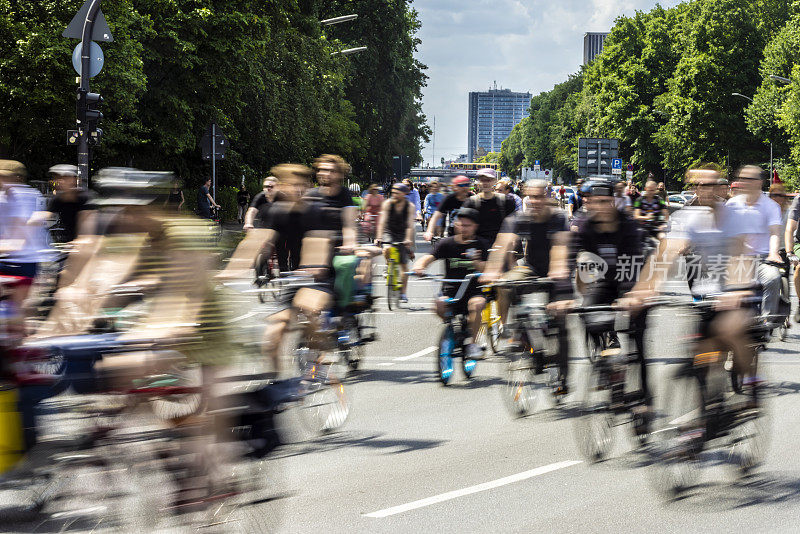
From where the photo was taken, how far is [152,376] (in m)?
4.60

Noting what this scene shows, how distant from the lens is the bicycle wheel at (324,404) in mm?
7164

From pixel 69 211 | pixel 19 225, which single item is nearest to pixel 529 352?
pixel 19 225

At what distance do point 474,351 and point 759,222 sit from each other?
10.4 ft

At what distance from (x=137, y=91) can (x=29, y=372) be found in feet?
80.1

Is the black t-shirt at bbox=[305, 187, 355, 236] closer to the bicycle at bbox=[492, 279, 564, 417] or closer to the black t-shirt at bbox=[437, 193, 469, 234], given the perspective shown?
the bicycle at bbox=[492, 279, 564, 417]

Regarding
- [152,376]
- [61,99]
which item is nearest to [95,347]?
[152,376]

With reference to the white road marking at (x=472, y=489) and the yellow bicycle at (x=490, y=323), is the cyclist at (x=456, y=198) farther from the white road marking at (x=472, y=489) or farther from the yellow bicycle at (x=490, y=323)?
the white road marking at (x=472, y=489)

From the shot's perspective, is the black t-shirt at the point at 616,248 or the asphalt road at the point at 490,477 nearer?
the asphalt road at the point at 490,477

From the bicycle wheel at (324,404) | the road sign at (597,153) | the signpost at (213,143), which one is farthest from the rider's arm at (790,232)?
the road sign at (597,153)

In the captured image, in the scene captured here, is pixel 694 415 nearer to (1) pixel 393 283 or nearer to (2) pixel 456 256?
(2) pixel 456 256

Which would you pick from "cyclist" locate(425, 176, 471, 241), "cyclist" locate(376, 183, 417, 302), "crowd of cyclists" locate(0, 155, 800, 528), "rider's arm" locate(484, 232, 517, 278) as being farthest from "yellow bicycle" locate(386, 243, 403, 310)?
"rider's arm" locate(484, 232, 517, 278)

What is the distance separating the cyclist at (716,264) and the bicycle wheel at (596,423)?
22.2 inches

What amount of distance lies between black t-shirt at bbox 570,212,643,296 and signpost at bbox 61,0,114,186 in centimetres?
1169

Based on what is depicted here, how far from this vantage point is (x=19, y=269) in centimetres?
812
